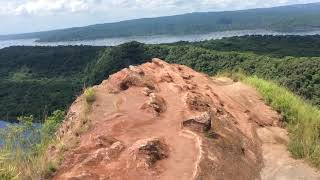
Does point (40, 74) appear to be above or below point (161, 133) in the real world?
below

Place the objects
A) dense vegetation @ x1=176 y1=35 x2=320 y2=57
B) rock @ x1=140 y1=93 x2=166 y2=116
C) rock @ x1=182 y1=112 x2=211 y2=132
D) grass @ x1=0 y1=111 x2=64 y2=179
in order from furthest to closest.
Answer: dense vegetation @ x1=176 y1=35 x2=320 y2=57, rock @ x1=140 y1=93 x2=166 y2=116, rock @ x1=182 y1=112 x2=211 y2=132, grass @ x1=0 y1=111 x2=64 y2=179

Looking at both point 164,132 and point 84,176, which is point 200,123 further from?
point 84,176

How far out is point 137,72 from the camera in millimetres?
10320

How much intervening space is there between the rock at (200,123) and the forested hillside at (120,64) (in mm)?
11925

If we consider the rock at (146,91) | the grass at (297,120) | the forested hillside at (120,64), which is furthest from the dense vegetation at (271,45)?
the rock at (146,91)

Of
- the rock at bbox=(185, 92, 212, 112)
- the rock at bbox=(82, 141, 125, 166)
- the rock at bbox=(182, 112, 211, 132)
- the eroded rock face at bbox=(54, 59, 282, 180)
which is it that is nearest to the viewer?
the eroded rock face at bbox=(54, 59, 282, 180)

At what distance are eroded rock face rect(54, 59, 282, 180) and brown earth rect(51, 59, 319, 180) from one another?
1 centimetres

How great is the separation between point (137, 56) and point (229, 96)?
7993 centimetres

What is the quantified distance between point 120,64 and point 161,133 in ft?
258

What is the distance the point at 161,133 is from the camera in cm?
775

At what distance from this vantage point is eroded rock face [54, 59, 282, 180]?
661 centimetres

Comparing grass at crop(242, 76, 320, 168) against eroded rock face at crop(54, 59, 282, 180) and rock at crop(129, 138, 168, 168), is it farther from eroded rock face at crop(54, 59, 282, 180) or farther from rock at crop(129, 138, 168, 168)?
rock at crop(129, 138, 168, 168)

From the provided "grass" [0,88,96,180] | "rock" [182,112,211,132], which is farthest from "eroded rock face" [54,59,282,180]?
"grass" [0,88,96,180]

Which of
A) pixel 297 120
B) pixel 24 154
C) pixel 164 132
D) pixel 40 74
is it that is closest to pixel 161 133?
pixel 164 132
